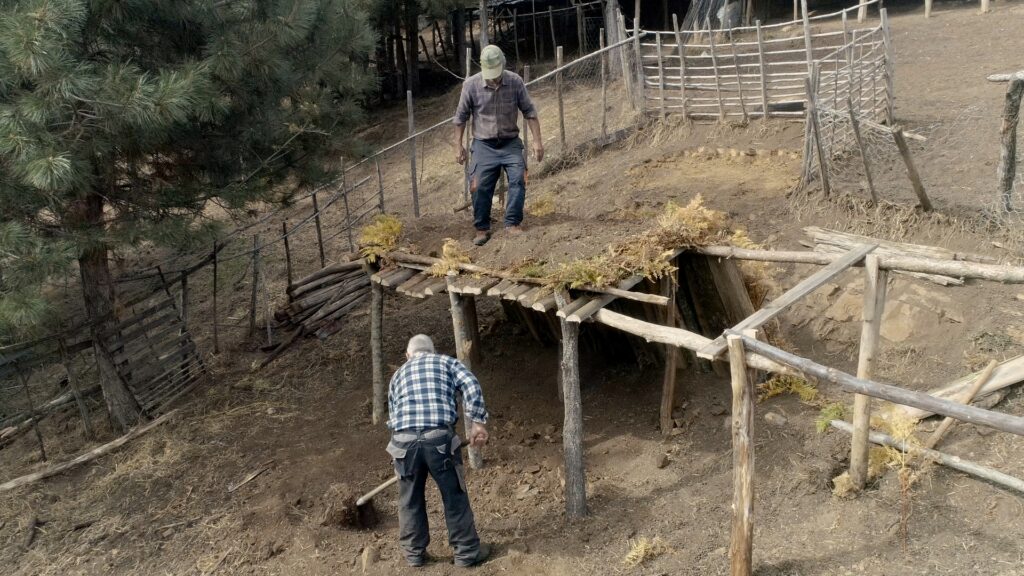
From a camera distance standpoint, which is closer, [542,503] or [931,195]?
[542,503]

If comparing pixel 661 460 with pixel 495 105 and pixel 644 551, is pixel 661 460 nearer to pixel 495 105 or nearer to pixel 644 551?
pixel 644 551

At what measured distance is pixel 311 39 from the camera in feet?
24.9

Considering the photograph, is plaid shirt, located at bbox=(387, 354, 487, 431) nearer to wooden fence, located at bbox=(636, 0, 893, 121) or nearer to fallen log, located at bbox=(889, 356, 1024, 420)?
fallen log, located at bbox=(889, 356, 1024, 420)

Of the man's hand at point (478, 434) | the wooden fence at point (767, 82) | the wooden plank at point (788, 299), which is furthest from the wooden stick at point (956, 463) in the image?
the wooden fence at point (767, 82)

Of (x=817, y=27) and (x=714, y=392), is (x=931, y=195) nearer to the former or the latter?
(x=714, y=392)

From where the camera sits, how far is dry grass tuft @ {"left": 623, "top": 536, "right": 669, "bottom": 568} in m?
5.14

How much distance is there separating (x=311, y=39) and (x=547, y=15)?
14.5 m

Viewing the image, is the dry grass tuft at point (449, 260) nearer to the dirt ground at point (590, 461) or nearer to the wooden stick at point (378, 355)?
the dirt ground at point (590, 461)

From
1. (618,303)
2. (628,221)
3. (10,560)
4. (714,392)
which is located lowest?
(10,560)

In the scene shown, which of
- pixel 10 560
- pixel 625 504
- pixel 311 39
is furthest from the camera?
pixel 311 39

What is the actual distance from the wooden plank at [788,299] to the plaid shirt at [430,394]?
153cm

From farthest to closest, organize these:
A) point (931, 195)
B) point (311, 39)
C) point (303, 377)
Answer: point (303, 377), point (931, 195), point (311, 39)

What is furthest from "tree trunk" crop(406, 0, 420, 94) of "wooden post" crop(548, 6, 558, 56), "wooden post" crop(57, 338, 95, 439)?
"wooden post" crop(57, 338, 95, 439)

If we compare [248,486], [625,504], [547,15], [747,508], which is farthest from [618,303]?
[547,15]
